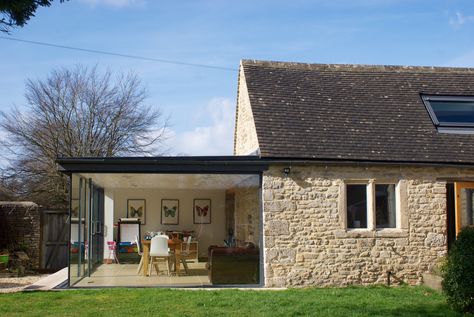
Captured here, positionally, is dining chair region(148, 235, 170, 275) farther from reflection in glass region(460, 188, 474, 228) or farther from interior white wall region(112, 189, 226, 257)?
reflection in glass region(460, 188, 474, 228)

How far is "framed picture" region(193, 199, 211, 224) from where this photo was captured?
19312mm

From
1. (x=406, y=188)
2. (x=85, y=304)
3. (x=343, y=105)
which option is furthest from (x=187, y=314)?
(x=343, y=105)

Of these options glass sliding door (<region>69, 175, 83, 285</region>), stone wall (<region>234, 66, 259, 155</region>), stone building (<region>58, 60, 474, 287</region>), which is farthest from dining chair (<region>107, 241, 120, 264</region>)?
stone wall (<region>234, 66, 259, 155</region>)

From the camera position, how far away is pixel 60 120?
23703 millimetres

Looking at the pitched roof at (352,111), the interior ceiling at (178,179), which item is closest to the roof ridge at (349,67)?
the pitched roof at (352,111)

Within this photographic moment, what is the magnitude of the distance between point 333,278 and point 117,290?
13.7 feet

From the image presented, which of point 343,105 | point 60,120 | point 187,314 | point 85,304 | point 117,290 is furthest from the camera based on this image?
point 60,120

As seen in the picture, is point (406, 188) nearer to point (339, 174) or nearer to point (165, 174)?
point (339, 174)

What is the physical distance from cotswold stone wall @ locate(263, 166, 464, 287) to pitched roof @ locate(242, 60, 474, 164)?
391 mm

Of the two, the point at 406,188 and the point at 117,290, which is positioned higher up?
the point at 406,188

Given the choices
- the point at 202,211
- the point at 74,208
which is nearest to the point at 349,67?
the point at 202,211

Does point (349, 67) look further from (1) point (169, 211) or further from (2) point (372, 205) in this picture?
(1) point (169, 211)

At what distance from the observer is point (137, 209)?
19.1 meters

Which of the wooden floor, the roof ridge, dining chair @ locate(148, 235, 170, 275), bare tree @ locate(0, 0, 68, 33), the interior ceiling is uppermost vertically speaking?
the roof ridge
